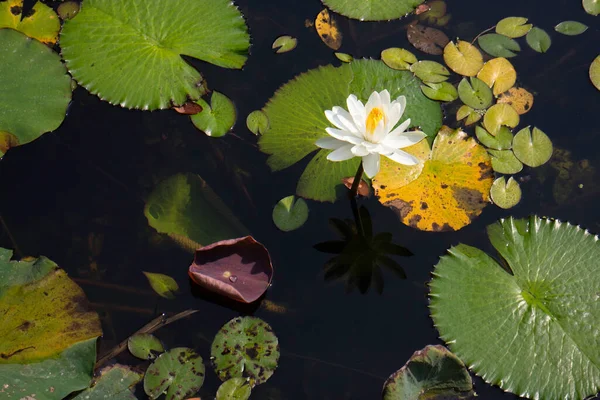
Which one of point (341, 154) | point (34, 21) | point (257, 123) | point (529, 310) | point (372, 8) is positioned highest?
point (34, 21)

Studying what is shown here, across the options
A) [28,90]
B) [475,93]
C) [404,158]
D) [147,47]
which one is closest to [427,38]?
[475,93]

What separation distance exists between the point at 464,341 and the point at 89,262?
5.82ft

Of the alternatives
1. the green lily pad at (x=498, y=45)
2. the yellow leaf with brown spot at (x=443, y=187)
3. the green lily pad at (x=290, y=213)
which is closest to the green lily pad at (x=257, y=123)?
the green lily pad at (x=290, y=213)

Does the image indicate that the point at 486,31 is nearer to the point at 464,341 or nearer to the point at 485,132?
the point at 485,132

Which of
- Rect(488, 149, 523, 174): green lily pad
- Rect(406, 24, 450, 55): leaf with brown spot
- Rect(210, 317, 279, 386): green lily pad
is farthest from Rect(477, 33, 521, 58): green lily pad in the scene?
Rect(210, 317, 279, 386): green lily pad

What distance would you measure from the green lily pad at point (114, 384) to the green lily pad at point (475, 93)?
7.34ft

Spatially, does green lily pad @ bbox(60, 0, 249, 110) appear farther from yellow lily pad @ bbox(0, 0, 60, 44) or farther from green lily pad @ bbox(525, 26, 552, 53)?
green lily pad @ bbox(525, 26, 552, 53)

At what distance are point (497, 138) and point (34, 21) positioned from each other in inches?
104

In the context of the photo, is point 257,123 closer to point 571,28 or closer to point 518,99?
point 518,99

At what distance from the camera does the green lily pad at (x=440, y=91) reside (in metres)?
3.33

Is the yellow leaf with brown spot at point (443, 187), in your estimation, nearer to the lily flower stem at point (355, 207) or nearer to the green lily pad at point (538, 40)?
the lily flower stem at point (355, 207)

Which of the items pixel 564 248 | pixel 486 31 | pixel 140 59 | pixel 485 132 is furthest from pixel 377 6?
pixel 564 248

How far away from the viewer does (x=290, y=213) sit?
3008 mm

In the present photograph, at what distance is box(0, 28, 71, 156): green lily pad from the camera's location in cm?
300
